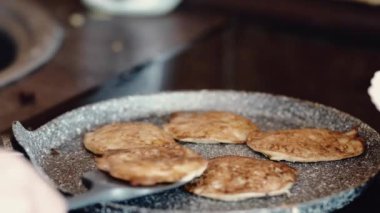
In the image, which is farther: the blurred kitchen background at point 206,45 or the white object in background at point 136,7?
the white object in background at point 136,7

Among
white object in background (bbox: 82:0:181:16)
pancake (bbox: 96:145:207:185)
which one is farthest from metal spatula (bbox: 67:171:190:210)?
white object in background (bbox: 82:0:181:16)

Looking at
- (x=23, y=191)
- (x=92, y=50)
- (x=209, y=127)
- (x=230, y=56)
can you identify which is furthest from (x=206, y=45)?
(x=23, y=191)

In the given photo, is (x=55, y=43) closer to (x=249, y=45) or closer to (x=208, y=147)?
(x=249, y=45)

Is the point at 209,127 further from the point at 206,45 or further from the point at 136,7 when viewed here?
the point at 136,7

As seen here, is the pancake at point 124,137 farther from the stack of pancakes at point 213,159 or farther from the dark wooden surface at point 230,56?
the dark wooden surface at point 230,56

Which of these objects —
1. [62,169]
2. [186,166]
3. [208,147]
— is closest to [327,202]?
[186,166]

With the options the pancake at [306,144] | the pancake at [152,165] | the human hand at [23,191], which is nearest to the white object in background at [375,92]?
the pancake at [306,144]

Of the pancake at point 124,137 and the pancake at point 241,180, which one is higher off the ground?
the pancake at point 124,137
